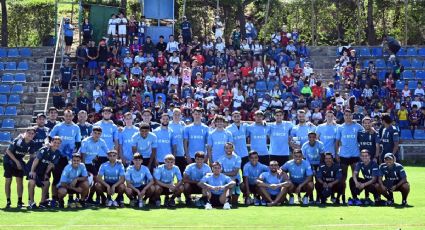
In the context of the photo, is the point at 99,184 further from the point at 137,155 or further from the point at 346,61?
the point at 346,61

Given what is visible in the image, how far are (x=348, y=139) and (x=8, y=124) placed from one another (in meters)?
17.9

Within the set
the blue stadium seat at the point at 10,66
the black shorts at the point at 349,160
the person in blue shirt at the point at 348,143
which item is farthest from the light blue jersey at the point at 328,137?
the blue stadium seat at the point at 10,66

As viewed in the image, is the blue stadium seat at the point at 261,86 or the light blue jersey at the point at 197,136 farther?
the blue stadium seat at the point at 261,86

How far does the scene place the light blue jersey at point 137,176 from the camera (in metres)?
19.6

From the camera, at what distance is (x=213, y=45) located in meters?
37.6

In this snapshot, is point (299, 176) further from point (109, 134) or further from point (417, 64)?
point (417, 64)

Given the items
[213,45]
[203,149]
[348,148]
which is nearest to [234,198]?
[203,149]

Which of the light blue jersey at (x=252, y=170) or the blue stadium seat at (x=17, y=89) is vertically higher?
the blue stadium seat at (x=17, y=89)

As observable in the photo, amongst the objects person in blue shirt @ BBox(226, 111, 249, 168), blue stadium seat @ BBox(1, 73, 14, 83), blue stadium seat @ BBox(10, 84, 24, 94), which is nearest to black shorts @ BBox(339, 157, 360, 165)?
person in blue shirt @ BBox(226, 111, 249, 168)

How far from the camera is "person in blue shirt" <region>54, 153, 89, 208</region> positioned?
1919cm

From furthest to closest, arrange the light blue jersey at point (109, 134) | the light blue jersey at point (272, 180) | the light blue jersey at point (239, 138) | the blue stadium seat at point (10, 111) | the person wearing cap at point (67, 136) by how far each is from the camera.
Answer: the blue stadium seat at point (10, 111) < the light blue jersey at point (239, 138) < the light blue jersey at point (109, 134) < the person wearing cap at point (67, 136) < the light blue jersey at point (272, 180)

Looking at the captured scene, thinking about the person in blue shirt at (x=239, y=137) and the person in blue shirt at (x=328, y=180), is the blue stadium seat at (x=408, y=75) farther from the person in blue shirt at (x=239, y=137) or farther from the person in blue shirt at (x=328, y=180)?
the person in blue shirt at (x=328, y=180)

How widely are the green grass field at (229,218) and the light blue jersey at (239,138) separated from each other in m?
2.25

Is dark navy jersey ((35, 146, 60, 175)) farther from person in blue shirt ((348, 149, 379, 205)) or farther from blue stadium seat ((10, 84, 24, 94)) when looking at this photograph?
blue stadium seat ((10, 84, 24, 94))
